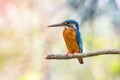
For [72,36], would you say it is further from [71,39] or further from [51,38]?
[51,38]

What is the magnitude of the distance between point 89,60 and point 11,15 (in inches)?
25.4

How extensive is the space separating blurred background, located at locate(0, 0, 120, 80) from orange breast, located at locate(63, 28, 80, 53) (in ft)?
1.61

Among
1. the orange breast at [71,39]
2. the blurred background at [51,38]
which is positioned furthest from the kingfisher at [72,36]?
the blurred background at [51,38]

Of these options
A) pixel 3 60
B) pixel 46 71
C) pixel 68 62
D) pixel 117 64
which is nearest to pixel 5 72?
pixel 3 60

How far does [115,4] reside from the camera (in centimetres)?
270

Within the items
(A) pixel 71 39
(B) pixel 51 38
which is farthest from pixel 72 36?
(B) pixel 51 38

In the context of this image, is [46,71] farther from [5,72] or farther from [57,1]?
[57,1]

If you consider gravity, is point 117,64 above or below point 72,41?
below

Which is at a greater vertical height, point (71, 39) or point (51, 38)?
point (71, 39)

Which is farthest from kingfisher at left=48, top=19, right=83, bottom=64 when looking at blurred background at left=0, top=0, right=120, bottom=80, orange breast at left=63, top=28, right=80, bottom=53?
blurred background at left=0, top=0, right=120, bottom=80

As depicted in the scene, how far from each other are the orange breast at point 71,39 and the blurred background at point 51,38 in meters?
0.49

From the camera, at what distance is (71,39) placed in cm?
203

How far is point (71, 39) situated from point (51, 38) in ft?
1.84

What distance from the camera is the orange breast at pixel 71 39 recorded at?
6.62 feet
